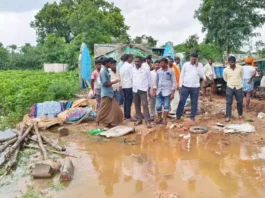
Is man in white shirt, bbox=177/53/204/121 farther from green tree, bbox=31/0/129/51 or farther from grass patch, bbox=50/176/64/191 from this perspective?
green tree, bbox=31/0/129/51

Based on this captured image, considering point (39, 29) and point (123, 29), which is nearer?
point (123, 29)

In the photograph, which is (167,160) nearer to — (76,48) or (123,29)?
(76,48)

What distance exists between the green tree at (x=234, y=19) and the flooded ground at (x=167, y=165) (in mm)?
13460

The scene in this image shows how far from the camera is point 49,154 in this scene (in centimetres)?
623

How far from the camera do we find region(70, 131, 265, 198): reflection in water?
14.7 ft

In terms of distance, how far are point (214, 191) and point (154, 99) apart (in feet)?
15.0

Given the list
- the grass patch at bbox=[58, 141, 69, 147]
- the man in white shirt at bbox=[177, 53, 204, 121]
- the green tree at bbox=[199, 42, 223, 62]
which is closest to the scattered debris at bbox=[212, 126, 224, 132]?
the man in white shirt at bbox=[177, 53, 204, 121]

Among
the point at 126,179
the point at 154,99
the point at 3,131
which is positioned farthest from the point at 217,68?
the point at 126,179

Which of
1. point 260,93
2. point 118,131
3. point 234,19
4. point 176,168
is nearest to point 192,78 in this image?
point 118,131

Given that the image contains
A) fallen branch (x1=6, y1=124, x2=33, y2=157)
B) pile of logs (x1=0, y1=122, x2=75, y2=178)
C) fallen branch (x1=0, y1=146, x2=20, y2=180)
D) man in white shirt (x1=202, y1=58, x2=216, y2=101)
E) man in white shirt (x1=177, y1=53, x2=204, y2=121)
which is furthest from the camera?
man in white shirt (x1=202, y1=58, x2=216, y2=101)

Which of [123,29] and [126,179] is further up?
[123,29]

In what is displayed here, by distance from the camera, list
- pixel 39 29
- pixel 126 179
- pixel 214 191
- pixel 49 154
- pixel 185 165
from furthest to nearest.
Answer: pixel 39 29
pixel 49 154
pixel 185 165
pixel 126 179
pixel 214 191

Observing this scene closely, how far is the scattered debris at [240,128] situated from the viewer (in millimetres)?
7359

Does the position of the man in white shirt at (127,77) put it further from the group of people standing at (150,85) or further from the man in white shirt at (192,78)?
the man in white shirt at (192,78)
